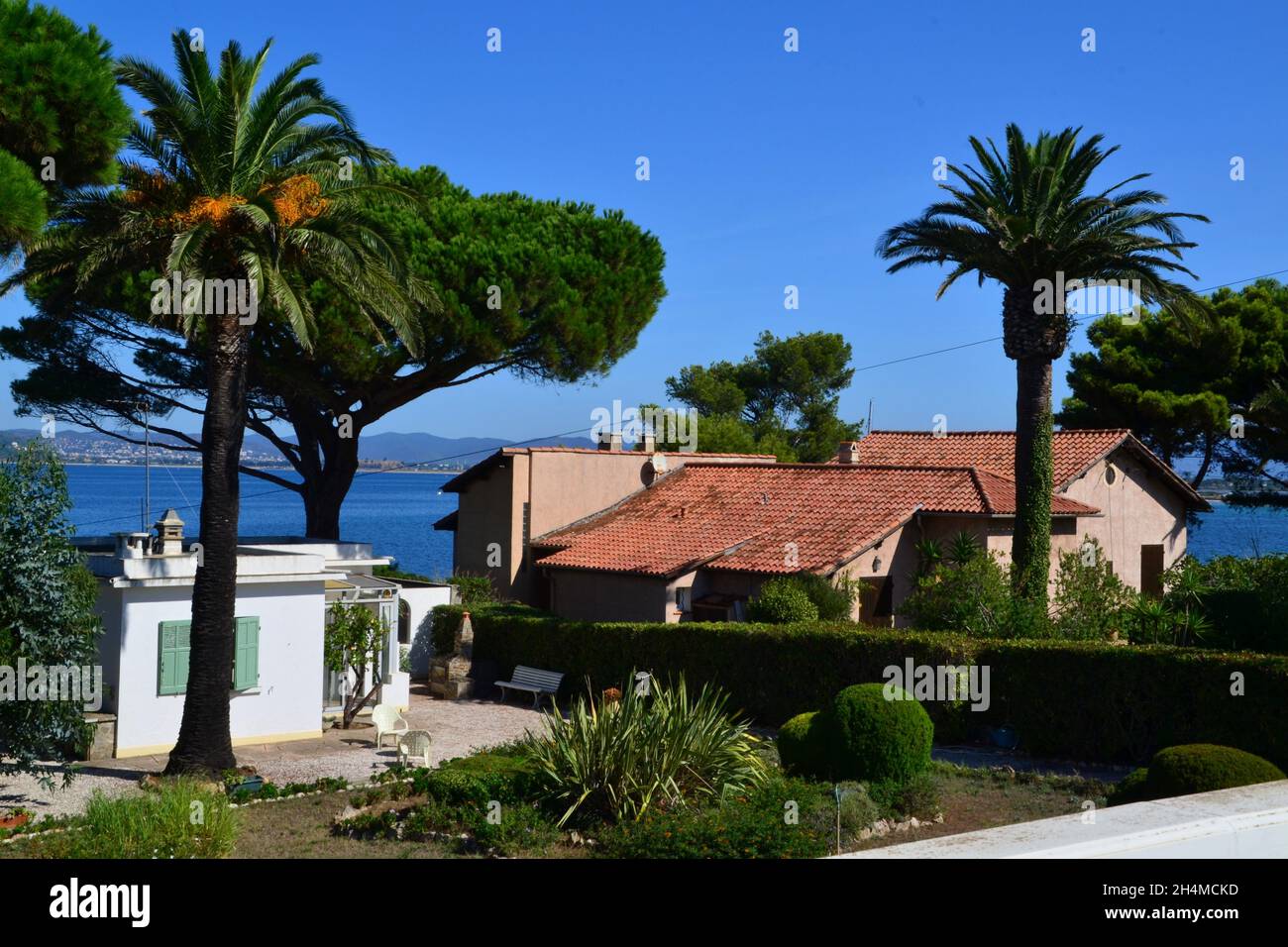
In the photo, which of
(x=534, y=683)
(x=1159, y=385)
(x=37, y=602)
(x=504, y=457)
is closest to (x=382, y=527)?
(x=1159, y=385)

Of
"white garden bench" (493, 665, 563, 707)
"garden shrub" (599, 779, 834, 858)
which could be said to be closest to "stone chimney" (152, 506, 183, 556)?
"white garden bench" (493, 665, 563, 707)

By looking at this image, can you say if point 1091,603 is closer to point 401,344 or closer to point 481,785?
point 481,785

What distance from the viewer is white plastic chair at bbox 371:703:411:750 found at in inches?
816

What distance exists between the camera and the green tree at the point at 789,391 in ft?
221

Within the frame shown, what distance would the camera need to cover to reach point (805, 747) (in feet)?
51.1

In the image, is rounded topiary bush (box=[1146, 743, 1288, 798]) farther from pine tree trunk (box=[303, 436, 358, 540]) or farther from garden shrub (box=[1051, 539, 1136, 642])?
pine tree trunk (box=[303, 436, 358, 540])

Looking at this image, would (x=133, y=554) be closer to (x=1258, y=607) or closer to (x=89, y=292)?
(x=89, y=292)

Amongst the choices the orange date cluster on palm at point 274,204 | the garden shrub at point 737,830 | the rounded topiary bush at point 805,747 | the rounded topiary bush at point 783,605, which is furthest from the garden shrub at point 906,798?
the orange date cluster on palm at point 274,204

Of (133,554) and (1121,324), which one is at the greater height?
(1121,324)

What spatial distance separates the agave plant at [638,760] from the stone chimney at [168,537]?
9.03m

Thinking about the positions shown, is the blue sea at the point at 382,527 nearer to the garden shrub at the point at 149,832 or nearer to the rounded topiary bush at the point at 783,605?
the rounded topiary bush at the point at 783,605
